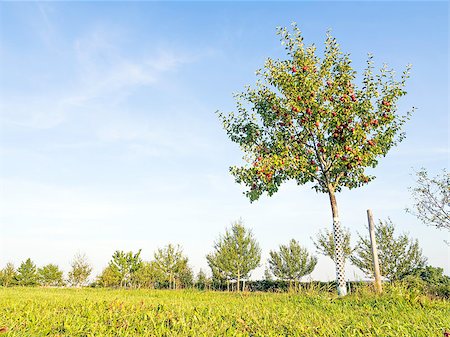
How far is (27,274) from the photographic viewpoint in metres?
32.8

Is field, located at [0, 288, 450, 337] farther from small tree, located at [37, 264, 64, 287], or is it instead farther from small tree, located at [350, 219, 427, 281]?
small tree, located at [37, 264, 64, 287]

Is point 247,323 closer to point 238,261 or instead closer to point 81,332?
point 81,332

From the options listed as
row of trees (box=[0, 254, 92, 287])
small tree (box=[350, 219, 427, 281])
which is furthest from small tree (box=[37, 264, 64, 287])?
small tree (box=[350, 219, 427, 281])

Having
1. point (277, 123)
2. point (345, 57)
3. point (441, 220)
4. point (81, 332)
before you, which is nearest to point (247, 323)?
point (81, 332)

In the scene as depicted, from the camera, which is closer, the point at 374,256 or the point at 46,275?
the point at 374,256

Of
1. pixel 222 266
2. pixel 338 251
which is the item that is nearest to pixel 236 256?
pixel 222 266

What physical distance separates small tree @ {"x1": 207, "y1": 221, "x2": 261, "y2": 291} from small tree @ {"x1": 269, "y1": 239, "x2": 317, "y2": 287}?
7.22ft

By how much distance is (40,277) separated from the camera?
33.2 meters

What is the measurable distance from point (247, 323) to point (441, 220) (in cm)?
1660

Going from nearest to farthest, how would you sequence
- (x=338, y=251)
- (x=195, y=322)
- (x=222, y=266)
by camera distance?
1. (x=195, y=322)
2. (x=338, y=251)
3. (x=222, y=266)

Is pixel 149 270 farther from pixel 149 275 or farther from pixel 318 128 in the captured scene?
pixel 318 128

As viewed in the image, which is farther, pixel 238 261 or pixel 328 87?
pixel 238 261

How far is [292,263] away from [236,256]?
4902mm

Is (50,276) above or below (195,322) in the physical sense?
above
